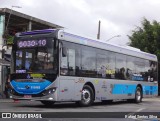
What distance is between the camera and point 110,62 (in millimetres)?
20469

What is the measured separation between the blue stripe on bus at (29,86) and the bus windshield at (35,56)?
503 millimetres

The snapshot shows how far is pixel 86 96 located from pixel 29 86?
2930mm

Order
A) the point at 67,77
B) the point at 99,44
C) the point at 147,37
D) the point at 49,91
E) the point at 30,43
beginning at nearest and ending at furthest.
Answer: the point at 49,91
the point at 67,77
the point at 30,43
the point at 99,44
the point at 147,37

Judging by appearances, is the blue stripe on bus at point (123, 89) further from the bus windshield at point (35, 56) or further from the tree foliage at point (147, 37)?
the tree foliage at point (147, 37)

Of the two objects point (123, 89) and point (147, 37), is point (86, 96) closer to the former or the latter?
point (123, 89)

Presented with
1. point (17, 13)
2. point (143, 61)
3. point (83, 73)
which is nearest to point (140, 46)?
point (17, 13)

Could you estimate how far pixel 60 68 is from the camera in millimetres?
16438

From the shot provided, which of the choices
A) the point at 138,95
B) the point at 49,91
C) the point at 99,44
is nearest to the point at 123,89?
the point at 138,95

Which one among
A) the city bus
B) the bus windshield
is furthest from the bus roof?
the bus windshield

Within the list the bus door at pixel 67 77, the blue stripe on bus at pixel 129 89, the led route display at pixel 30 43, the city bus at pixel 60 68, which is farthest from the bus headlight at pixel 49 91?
the blue stripe on bus at pixel 129 89

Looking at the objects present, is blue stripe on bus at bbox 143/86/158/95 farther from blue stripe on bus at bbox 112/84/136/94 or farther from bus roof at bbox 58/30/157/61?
bus roof at bbox 58/30/157/61

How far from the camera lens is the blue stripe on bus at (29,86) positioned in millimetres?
16422

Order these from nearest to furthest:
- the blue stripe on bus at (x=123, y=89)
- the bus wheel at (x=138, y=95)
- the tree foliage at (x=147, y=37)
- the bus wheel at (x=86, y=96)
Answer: the bus wheel at (x=86, y=96) → the blue stripe on bus at (x=123, y=89) → the bus wheel at (x=138, y=95) → the tree foliage at (x=147, y=37)

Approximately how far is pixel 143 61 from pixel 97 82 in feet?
21.7
